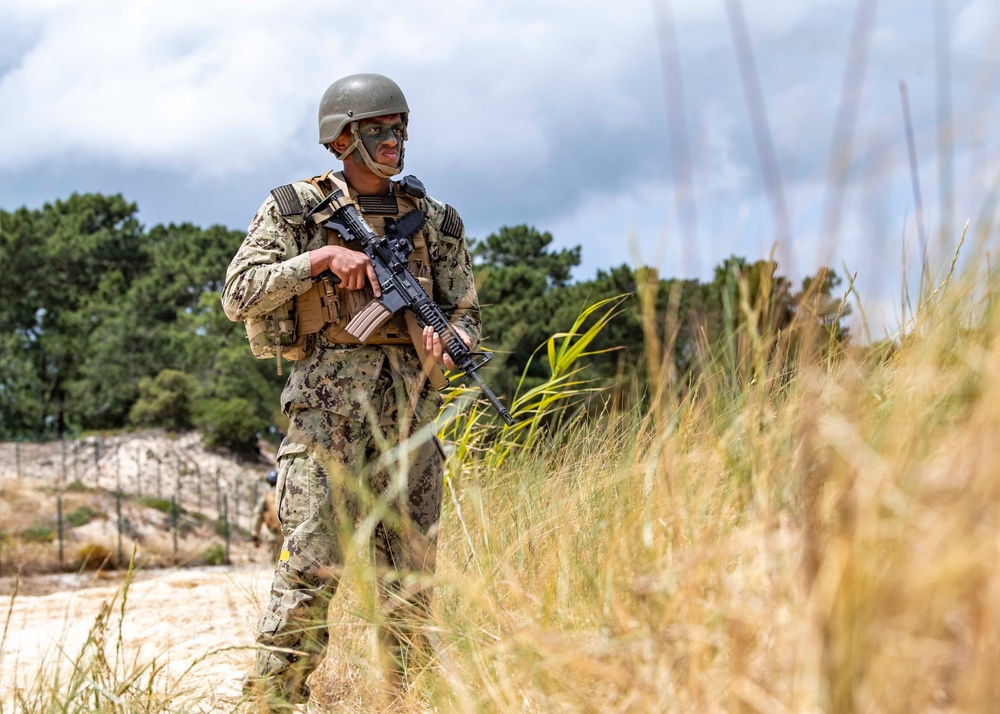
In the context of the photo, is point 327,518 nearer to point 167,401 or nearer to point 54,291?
point 167,401

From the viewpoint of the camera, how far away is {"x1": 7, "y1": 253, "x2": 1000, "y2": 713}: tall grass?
973 millimetres

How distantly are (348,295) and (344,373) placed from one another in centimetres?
23

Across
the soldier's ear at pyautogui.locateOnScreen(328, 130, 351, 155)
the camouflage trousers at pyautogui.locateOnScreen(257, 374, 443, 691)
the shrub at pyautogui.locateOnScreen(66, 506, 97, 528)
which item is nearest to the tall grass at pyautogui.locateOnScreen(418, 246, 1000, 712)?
the camouflage trousers at pyautogui.locateOnScreen(257, 374, 443, 691)

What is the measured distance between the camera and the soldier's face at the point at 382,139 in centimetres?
290

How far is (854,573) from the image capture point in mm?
985

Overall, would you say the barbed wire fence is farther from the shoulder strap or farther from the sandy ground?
the shoulder strap

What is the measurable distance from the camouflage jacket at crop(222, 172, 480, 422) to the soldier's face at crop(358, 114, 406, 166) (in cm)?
22

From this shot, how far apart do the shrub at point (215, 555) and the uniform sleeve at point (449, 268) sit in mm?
12414

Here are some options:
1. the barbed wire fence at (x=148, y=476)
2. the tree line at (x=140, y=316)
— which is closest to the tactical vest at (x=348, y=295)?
the barbed wire fence at (x=148, y=476)

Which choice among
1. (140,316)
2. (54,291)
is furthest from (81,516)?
(54,291)

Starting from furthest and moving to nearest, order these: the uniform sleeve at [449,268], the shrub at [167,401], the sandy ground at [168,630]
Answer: the shrub at [167,401] < the sandy ground at [168,630] < the uniform sleeve at [449,268]

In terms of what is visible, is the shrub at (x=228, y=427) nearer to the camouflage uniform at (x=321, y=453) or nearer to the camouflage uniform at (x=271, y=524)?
the camouflage uniform at (x=271, y=524)

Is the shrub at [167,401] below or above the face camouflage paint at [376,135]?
below

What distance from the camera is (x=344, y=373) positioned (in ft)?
9.09
